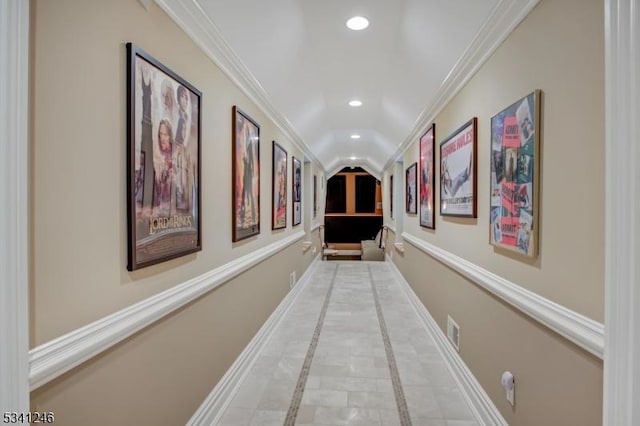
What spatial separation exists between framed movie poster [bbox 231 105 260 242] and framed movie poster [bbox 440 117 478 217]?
154cm

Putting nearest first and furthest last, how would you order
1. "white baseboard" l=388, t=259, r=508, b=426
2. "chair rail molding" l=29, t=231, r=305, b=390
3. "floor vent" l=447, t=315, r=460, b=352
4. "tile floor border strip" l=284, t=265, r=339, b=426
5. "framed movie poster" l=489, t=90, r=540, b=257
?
"chair rail molding" l=29, t=231, r=305, b=390 < "framed movie poster" l=489, t=90, r=540, b=257 < "white baseboard" l=388, t=259, r=508, b=426 < "tile floor border strip" l=284, t=265, r=339, b=426 < "floor vent" l=447, t=315, r=460, b=352

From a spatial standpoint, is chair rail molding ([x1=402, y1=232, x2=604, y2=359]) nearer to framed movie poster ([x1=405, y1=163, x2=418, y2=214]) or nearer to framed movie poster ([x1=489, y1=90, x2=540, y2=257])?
framed movie poster ([x1=489, y1=90, x2=540, y2=257])

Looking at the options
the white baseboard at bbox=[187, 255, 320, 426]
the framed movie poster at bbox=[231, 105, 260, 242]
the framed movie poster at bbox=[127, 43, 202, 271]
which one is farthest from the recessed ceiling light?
the white baseboard at bbox=[187, 255, 320, 426]

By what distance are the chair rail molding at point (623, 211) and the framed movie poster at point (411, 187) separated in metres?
3.44

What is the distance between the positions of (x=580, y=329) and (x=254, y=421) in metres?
1.63

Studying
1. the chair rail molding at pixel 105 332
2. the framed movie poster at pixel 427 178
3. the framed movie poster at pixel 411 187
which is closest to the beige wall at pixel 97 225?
the chair rail molding at pixel 105 332

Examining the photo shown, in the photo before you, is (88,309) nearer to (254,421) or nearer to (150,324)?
(150,324)

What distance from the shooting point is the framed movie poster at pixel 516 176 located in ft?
4.57

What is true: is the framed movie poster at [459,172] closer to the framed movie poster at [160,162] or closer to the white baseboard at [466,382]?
the white baseboard at [466,382]

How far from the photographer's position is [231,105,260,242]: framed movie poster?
2252 millimetres

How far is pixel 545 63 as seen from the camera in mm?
1317

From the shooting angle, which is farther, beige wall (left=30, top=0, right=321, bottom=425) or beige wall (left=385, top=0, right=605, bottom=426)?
beige wall (left=385, top=0, right=605, bottom=426)

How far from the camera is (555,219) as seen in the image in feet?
4.13
